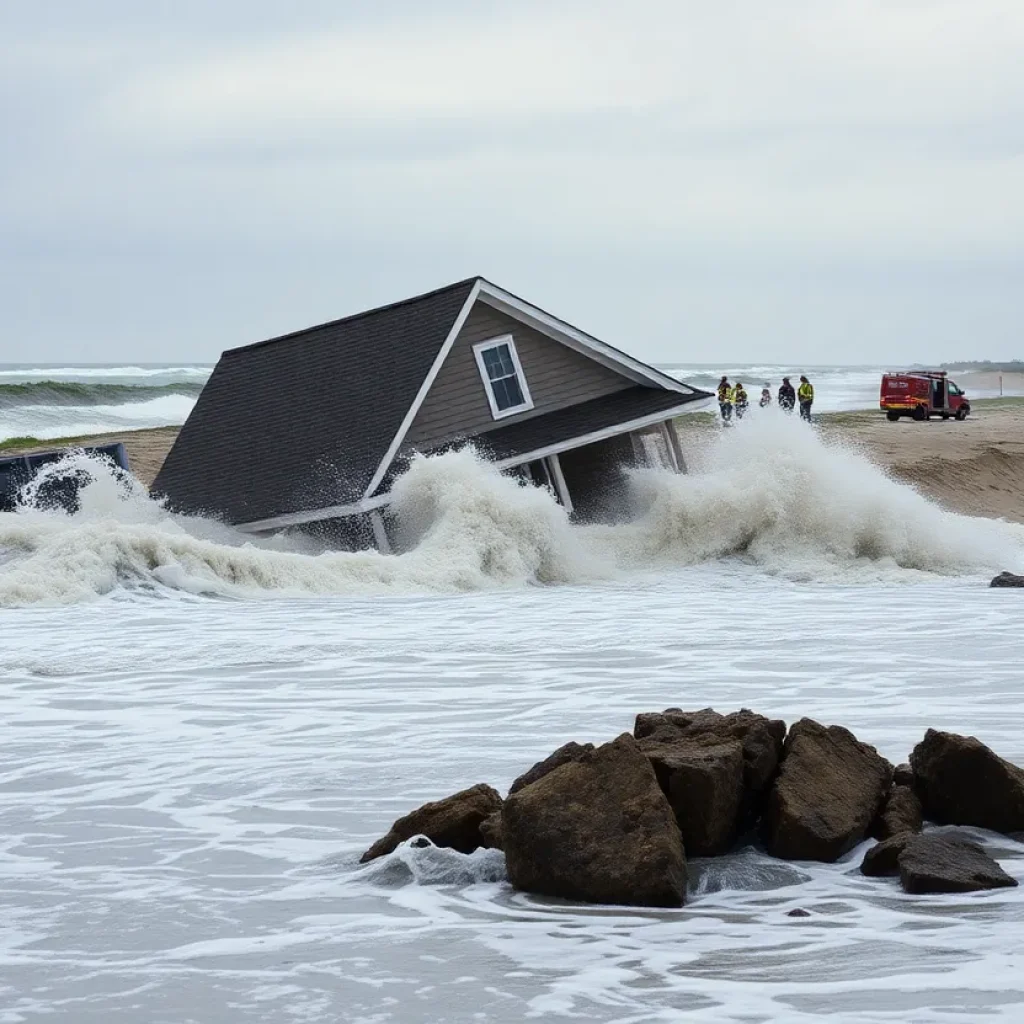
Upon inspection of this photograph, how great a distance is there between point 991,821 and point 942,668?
600cm

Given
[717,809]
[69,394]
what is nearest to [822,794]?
[717,809]

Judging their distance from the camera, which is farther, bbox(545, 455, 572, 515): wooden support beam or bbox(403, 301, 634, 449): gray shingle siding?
bbox(545, 455, 572, 515): wooden support beam

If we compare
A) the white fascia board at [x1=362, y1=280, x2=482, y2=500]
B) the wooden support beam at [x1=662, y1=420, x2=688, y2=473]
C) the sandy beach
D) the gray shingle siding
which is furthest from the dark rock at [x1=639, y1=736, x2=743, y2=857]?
the sandy beach

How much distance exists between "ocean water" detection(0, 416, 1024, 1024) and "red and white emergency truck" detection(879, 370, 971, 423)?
3154cm

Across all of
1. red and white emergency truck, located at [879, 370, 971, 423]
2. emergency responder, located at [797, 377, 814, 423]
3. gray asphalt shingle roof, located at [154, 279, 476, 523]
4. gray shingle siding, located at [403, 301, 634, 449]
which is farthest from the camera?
red and white emergency truck, located at [879, 370, 971, 423]

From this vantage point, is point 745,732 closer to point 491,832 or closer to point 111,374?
point 491,832

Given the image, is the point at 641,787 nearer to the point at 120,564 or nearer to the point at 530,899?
the point at 530,899

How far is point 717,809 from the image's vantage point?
26.6 feet

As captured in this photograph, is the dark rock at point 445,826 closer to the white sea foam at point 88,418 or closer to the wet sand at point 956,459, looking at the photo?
the wet sand at point 956,459

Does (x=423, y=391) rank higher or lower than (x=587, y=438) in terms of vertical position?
higher

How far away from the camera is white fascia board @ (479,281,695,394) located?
84.3 feet

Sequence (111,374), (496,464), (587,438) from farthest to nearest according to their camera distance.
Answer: (111,374) < (587,438) < (496,464)

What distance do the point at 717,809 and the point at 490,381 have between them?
18.1 meters

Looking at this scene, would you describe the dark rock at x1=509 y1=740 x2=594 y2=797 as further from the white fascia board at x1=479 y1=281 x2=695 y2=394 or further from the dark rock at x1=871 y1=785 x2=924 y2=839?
the white fascia board at x1=479 y1=281 x2=695 y2=394
